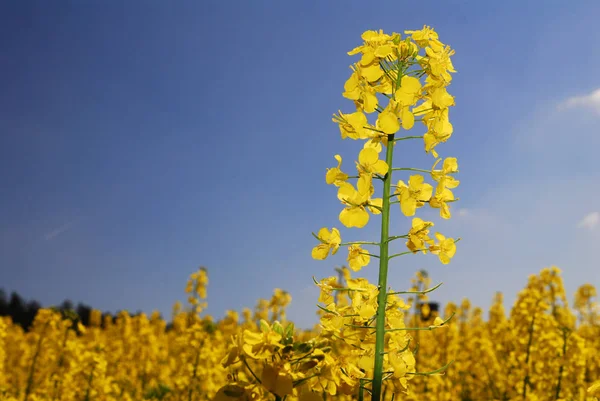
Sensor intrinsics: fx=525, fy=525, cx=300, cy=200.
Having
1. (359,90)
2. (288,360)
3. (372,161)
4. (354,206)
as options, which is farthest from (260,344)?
(359,90)

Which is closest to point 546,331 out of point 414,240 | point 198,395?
point 198,395

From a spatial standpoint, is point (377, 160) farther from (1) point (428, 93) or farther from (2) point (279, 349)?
(2) point (279, 349)

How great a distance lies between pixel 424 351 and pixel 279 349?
10.3m

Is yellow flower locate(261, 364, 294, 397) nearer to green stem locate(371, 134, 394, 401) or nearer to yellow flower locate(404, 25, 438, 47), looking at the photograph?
green stem locate(371, 134, 394, 401)

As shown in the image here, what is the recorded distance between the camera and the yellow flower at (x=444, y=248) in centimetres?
233

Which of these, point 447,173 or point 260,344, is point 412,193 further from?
point 260,344

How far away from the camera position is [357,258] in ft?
7.78

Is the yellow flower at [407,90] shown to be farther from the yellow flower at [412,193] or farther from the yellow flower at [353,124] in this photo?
the yellow flower at [412,193]

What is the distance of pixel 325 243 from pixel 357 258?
0.54ft

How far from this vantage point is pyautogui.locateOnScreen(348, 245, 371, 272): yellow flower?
7.75ft

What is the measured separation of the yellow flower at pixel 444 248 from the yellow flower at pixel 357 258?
0.30 meters

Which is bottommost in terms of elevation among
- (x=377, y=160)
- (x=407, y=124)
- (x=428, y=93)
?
(x=377, y=160)

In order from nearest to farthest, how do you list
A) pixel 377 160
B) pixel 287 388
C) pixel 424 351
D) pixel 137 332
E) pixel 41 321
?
pixel 287 388
pixel 377 160
pixel 41 321
pixel 424 351
pixel 137 332

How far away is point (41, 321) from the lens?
9.16 meters
